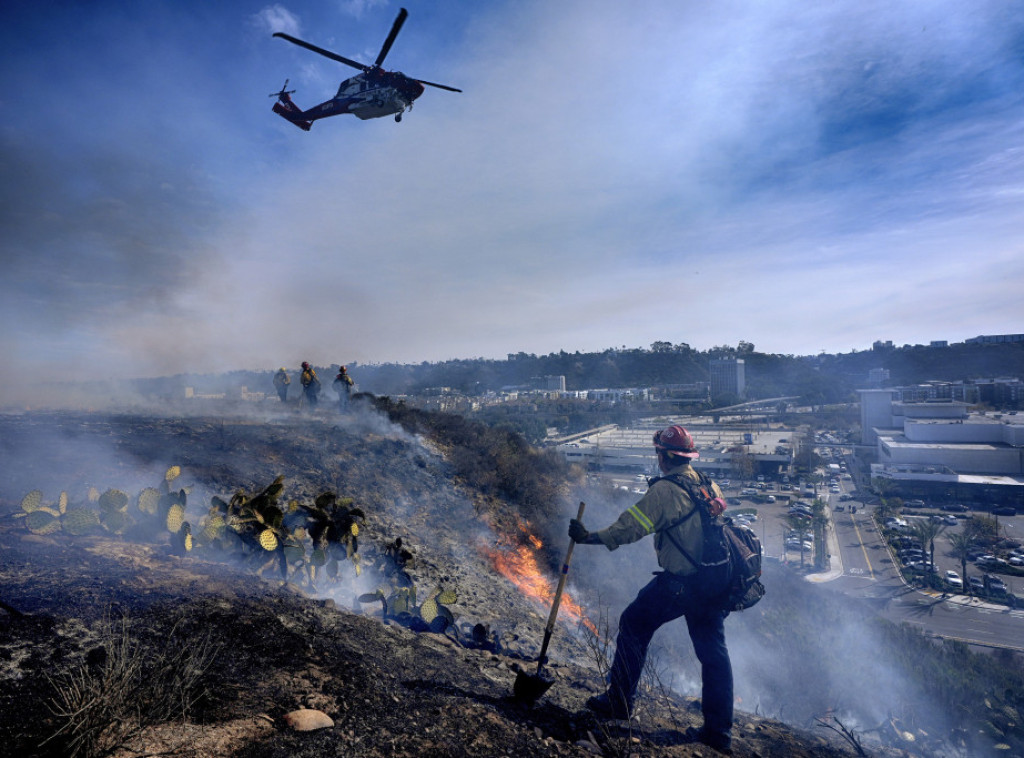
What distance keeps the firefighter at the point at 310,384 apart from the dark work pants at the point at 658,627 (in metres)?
15.5

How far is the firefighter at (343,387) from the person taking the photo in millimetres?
17016

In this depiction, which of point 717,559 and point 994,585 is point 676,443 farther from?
point 994,585

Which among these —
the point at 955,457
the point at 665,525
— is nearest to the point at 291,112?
the point at 665,525

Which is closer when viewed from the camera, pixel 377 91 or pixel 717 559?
pixel 717 559

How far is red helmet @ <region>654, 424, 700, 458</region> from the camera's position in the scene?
4062 mm

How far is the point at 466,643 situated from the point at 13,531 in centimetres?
497

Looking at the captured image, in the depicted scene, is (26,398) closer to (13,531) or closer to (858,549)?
(13,531)

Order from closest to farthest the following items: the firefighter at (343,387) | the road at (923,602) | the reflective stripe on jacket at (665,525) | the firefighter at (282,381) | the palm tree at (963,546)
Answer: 1. the reflective stripe on jacket at (665,525)
2. the road at (923,602)
3. the firefighter at (343,387)
4. the firefighter at (282,381)
5. the palm tree at (963,546)

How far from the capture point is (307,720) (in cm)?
261

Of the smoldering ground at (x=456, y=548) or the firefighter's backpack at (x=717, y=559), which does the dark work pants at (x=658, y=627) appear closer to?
the firefighter's backpack at (x=717, y=559)

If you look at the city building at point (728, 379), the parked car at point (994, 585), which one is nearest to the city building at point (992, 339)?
the city building at point (728, 379)

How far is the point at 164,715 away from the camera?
2.38m

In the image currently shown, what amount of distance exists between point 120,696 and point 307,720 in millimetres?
924

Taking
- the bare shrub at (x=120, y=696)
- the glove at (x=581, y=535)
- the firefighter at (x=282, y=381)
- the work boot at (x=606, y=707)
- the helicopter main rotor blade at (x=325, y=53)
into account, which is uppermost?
the helicopter main rotor blade at (x=325, y=53)
